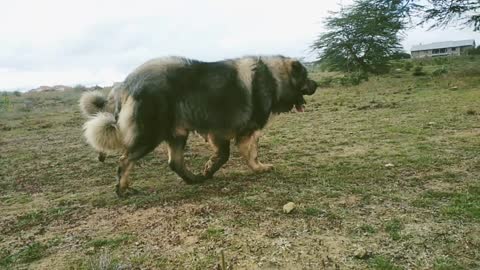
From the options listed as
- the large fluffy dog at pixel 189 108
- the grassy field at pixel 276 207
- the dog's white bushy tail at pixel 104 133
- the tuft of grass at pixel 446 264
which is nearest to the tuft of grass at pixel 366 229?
the grassy field at pixel 276 207

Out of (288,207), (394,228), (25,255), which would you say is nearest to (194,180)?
(288,207)

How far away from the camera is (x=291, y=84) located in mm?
5637

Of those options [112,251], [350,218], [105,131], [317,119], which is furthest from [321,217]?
[317,119]

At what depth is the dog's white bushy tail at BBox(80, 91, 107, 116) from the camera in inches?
249

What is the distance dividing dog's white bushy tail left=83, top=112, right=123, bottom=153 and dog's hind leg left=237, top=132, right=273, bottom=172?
4.68ft

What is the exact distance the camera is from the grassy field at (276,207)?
2.99m

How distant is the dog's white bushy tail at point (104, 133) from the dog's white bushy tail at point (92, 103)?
167cm

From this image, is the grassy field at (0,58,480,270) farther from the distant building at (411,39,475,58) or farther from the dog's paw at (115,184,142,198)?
the distant building at (411,39,475,58)

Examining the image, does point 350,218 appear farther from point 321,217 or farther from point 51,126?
point 51,126

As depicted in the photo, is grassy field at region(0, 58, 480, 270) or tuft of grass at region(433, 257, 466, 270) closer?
tuft of grass at region(433, 257, 466, 270)

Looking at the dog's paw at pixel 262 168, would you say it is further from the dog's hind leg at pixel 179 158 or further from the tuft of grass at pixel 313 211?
the tuft of grass at pixel 313 211

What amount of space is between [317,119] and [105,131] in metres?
5.69

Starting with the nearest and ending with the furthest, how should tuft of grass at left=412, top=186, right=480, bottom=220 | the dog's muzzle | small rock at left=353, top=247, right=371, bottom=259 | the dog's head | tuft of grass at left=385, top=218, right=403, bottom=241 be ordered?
1. small rock at left=353, top=247, right=371, bottom=259
2. tuft of grass at left=385, top=218, right=403, bottom=241
3. tuft of grass at left=412, top=186, right=480, bottom=220
4. the dog's head
5. the dog's muzzle

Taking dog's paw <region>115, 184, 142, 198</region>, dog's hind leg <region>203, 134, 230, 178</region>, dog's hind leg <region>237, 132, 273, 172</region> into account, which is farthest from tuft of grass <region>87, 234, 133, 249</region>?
dog's hind leg <region>237, 132, 273, 172</region>
